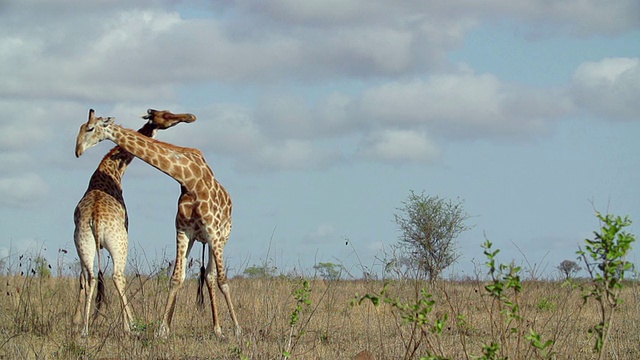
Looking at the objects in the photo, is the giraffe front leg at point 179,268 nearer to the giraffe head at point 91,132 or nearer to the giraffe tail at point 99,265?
the giraffe tail at point 99,265

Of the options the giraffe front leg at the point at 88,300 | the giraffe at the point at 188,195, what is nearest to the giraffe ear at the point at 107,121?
the giraffe at the point at 188,195

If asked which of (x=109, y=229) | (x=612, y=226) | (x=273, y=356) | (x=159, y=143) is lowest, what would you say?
(x=273, y=356)

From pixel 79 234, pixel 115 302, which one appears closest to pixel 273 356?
pixel 79 234

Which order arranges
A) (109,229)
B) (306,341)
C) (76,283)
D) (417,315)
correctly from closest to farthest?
(417,315), (306,341), (109,229), (76,283)

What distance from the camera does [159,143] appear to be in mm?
10750

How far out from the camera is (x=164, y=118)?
11625 mm

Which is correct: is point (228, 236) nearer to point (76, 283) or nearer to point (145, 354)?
point (145, 354)

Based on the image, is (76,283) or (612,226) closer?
(612,226)

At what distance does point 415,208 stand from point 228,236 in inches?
690

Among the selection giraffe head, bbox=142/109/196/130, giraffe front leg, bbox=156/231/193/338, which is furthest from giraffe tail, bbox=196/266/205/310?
giraffe head, bbox=142/109/196/130

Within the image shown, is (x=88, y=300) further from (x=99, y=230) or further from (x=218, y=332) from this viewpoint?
(x=218, y=332)

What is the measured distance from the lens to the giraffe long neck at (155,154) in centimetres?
1052

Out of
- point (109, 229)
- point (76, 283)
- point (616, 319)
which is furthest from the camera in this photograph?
point (76, 283)

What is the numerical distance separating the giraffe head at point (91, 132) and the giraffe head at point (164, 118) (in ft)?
3.87
